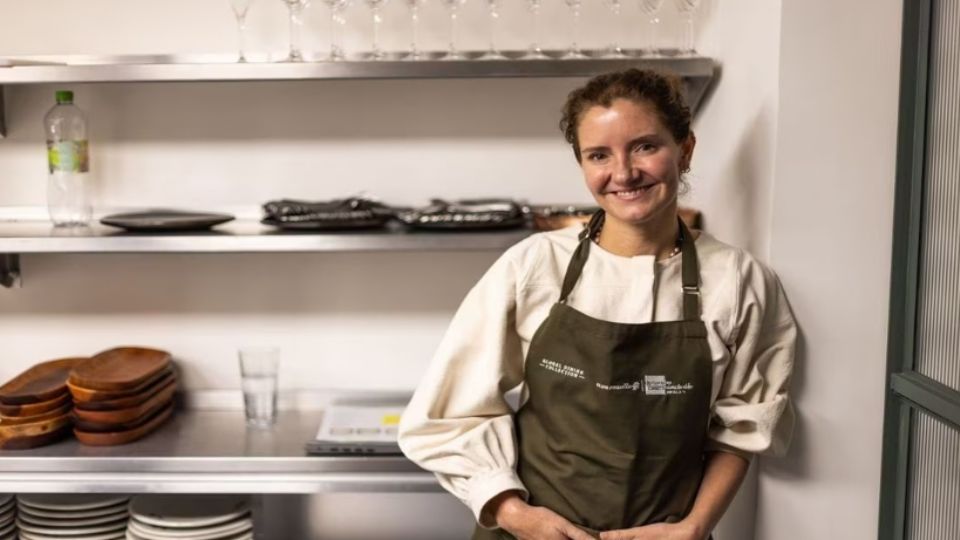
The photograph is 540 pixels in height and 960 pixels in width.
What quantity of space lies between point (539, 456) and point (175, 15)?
1549 millimetres

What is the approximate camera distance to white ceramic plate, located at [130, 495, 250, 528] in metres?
2.02

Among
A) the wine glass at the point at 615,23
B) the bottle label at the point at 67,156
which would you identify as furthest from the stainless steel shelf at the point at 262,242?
the wine glass at the point at 615,23

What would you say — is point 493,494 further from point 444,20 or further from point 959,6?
point 444,20

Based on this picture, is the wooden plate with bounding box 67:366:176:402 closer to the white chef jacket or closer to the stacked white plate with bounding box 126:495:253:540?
the stacked white plate with bounding box 126:495:253:540

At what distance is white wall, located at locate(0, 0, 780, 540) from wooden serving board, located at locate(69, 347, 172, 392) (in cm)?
10

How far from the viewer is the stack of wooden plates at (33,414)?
1971 millimetres

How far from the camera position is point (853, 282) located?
4.99ft

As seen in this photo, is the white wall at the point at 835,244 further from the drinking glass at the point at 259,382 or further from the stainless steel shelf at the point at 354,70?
the drinking glass at the point at 259,382

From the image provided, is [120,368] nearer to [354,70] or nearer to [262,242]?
[262,242]

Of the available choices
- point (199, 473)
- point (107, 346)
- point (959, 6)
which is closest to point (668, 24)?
point (959, 6)

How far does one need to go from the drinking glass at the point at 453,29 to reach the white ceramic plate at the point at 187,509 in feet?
3.97

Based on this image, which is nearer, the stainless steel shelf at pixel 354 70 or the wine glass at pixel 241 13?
the stainless steel shelf at pixel 354 70

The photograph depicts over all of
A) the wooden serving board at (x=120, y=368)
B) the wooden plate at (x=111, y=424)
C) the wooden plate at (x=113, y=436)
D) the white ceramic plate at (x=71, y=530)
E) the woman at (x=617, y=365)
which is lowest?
the white ceramic plate at (x=71, y=530)

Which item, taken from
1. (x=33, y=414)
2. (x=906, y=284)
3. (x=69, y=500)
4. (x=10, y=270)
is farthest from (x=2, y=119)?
(x=906, y=284)
